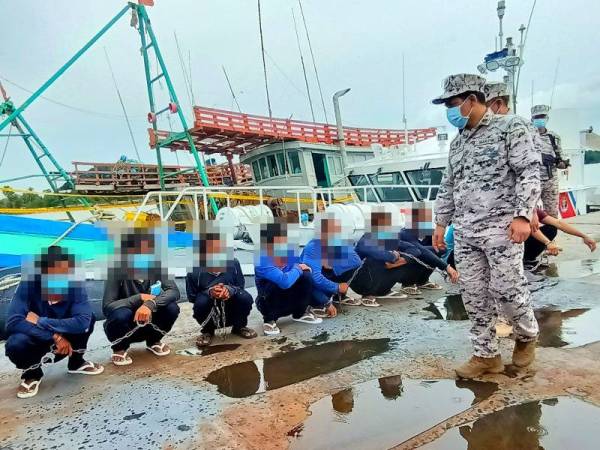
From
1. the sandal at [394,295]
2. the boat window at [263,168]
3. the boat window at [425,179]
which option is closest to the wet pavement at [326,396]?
the sandal at [394,295]

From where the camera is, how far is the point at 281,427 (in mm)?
1990

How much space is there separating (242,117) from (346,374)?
1421 cm

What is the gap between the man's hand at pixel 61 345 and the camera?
103 inches

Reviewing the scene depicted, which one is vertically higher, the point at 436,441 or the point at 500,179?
the point at 500,179

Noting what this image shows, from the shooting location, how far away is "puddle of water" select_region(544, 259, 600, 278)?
4895mm

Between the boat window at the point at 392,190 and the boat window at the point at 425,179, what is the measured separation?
231 millimetres

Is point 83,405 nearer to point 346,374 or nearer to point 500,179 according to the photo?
point 346,374

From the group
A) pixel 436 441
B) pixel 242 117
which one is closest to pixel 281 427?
pixel 436 441

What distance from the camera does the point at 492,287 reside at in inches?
91.9

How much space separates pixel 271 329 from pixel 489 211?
2.05 m

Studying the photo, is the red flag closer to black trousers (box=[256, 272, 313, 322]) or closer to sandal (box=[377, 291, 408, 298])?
sandal (box=[377, 291, 408, 298])

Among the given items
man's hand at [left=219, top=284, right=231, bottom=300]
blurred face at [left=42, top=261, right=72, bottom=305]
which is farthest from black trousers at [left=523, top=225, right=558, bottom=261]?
blurred face at [left=42, top=261, right=72, bottom=305]

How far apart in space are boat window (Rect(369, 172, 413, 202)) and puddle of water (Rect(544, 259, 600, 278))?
13.6ft

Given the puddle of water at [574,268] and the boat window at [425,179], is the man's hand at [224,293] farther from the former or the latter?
the boat window at [425,179]
